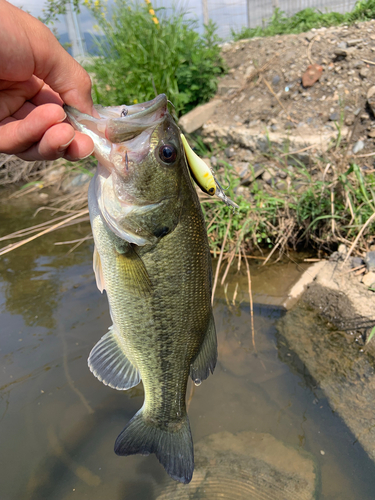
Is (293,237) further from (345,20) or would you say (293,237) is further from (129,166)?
(345,20)

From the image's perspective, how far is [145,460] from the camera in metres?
2.51

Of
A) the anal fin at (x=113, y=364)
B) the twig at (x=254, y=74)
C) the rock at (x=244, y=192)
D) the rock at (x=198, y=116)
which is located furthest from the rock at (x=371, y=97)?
the anal fin at (x=113, y=364)

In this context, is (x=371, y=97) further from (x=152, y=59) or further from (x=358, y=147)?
(x=152, y=59)

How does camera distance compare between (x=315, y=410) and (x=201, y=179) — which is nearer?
(x=201, y=179)

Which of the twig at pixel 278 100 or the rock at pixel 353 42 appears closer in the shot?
the twig at pixel 278 100

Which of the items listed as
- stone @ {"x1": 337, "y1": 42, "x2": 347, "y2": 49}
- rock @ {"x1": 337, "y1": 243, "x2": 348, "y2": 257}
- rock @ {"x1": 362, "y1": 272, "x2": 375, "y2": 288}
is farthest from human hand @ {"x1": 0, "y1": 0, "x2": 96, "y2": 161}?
stone @ {"x1": 337, "y1": 42, "x2": 347, "y2": 49}

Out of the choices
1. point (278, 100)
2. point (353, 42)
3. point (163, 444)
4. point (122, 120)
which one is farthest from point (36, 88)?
point (353, 42)

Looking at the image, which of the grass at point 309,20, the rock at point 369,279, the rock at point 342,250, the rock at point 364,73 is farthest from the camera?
the grass at point 309,20

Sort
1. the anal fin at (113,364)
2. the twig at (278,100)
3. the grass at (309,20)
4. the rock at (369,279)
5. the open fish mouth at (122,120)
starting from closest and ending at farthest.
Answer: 1. the open fish mouth at (122,120)
2. the anal fin at (113,364)
3. the rock at (369,279)
4. the twig at (278,100)
5. the grass at (309,20)

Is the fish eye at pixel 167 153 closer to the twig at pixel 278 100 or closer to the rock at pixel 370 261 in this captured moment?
the rock at pixel 370 261

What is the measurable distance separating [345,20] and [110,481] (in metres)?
8.19

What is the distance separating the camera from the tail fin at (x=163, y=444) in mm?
1666

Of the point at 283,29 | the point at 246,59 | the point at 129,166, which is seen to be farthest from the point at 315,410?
the point at 283,29

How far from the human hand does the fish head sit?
8cm
